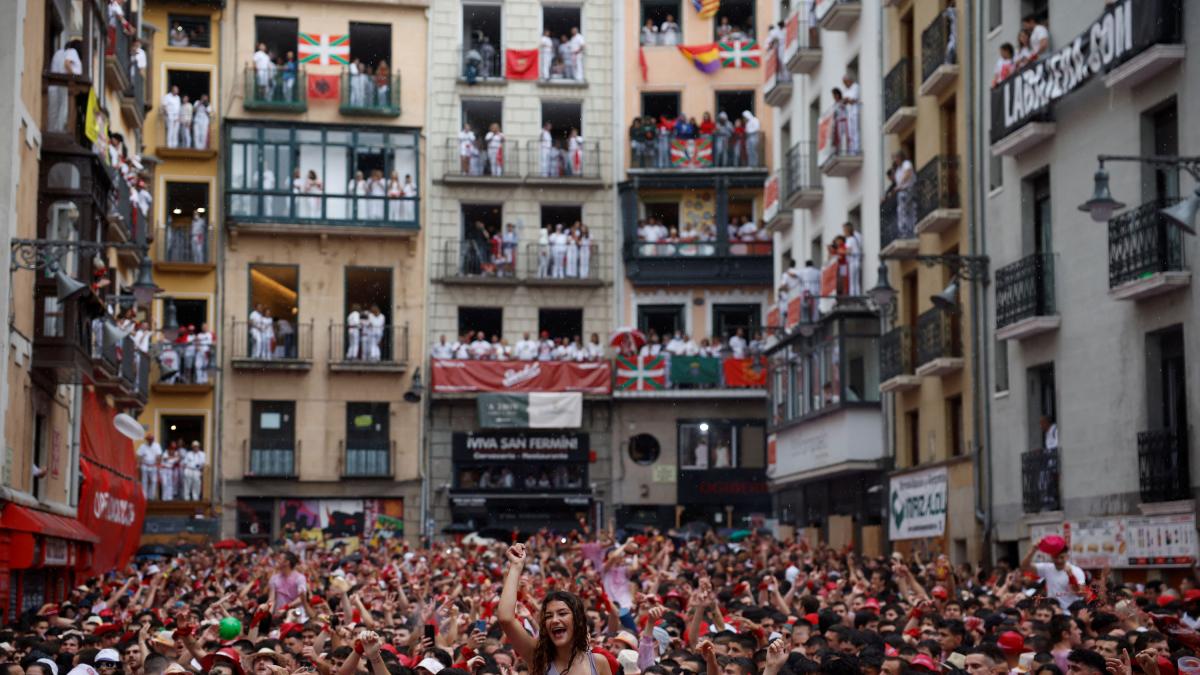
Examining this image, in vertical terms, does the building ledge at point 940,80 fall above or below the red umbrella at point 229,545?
above

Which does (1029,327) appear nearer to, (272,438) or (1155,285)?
(1155,285)

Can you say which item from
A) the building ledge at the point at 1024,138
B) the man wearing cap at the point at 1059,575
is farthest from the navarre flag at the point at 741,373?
the man wearing cap at the point at 1059,575

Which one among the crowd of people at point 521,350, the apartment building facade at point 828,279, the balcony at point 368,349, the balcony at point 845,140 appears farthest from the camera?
the crowd of people at point 521,350

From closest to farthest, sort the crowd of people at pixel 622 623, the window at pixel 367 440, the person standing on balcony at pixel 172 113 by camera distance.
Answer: the crowd of people at pixel 622 623
the person standing on balcony at pixel 172 113
the window at pixel 367 440

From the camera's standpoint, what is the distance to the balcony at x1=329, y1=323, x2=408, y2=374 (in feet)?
175

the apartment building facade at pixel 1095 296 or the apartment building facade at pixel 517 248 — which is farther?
the apartment building facade at pixel 517 248

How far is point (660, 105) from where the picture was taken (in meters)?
56.8

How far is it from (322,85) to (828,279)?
1914cm

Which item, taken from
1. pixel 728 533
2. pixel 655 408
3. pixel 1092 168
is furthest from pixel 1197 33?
pixel 655 408

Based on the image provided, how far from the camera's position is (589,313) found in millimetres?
55188

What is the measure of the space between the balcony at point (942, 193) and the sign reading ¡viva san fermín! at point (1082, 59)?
8.29 feet

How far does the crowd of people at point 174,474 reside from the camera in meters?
50.8

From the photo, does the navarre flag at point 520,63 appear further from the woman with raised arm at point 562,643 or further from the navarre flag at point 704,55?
the woman with raised arm at point 562,643

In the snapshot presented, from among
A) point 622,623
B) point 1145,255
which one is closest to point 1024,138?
point 1145,255
